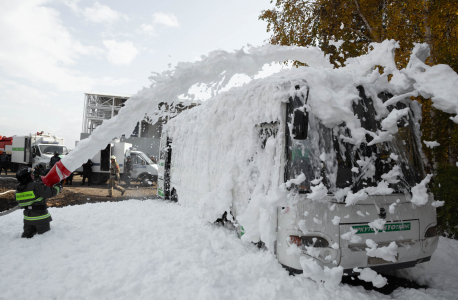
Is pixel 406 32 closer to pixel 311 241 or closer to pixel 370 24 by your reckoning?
pixel 370 24

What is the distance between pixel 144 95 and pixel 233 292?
11.9 feet

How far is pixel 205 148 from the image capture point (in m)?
6.29

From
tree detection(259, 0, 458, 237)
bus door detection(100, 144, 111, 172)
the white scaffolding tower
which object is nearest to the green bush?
tree detection(259, 0, 458, 237)

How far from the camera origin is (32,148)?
19672 mm

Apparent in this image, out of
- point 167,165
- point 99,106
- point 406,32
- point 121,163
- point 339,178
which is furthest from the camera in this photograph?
point 99,106

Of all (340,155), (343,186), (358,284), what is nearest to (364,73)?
(340,155)

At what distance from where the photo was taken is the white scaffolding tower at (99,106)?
2812 centimetres

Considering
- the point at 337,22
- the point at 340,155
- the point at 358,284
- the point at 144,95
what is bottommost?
the point at 358,284

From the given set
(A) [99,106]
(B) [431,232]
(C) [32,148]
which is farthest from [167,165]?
(A) [99,106]

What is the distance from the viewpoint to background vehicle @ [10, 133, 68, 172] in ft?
63.3

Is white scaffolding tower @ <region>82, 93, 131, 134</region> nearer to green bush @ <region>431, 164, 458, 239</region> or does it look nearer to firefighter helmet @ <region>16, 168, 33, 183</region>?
firefighter helmet @ <region>16, 168, 33, 183</region>

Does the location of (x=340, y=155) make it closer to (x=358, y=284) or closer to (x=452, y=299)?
(x=358, y=284)

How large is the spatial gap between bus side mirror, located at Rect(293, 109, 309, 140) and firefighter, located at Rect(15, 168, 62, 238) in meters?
4.58

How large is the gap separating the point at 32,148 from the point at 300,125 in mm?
22080
